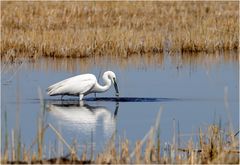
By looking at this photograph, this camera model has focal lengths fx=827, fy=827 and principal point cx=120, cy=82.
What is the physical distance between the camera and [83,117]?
9617 mm

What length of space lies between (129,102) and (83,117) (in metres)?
1.43

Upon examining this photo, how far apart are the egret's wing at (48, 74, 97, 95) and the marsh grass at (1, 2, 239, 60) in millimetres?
3712

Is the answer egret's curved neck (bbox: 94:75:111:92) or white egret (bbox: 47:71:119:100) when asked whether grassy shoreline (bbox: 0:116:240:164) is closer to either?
white egret (bbox: 47:71:119:100)

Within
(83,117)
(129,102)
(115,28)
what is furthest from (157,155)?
(115,28)

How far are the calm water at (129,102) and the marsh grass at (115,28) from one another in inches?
26.1

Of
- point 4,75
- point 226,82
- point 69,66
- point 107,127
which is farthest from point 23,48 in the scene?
point 107,127

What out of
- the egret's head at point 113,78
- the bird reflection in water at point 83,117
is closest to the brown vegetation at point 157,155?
the bird reflection in water at point 83,117

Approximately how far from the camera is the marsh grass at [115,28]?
16.0 metres

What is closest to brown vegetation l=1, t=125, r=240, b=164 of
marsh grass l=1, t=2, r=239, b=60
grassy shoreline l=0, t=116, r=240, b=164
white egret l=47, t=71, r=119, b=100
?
grassy shoreline l=0, t=116, r=240, b=164

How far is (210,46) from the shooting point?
1655 cm

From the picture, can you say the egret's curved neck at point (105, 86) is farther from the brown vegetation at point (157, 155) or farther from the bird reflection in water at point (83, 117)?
the brown vegetation at point (157, 155)

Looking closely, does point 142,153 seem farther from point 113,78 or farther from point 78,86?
point 113,78

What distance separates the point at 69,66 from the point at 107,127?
591 centimetres

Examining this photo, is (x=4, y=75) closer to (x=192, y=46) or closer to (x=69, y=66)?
(x=69, y=66)
